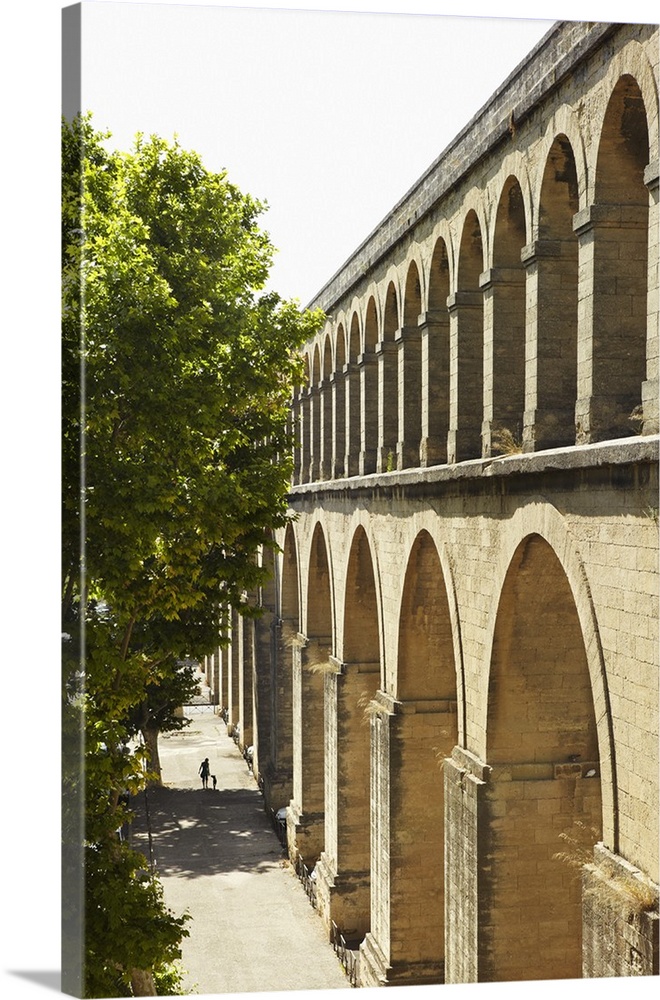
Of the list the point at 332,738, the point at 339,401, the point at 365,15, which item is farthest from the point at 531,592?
the point at 332,738

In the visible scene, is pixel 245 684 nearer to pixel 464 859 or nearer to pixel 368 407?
pixel 368 407

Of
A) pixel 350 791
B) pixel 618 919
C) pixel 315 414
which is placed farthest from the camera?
pixel 350 791

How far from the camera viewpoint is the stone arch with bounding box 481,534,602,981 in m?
11.4

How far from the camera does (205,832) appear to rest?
22.8 metres

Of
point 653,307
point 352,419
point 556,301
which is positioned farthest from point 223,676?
point 653,307

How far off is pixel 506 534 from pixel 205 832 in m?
14.0

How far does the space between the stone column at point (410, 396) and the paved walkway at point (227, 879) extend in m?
5.88

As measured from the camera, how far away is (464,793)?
475 inches

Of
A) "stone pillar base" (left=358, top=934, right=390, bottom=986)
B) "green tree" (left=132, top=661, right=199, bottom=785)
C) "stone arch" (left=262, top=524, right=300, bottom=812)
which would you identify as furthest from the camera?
"stone arch" (left=262, top=524, right=300, bottom=812)

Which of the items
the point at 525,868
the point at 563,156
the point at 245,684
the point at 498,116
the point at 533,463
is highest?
the point at 498,116

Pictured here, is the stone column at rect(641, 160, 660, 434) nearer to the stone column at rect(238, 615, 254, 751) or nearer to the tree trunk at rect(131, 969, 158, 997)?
the tree trunk at rect(131, 969, 158, 997)

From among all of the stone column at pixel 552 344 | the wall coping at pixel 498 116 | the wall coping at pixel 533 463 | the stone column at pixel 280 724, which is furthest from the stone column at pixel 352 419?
the stone column at pixel 280 724

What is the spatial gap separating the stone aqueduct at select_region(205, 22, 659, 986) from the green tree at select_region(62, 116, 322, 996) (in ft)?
7.84

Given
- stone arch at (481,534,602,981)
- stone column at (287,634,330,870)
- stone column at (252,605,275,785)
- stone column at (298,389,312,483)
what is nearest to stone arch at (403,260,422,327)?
stone column at (298,389,312,483)
